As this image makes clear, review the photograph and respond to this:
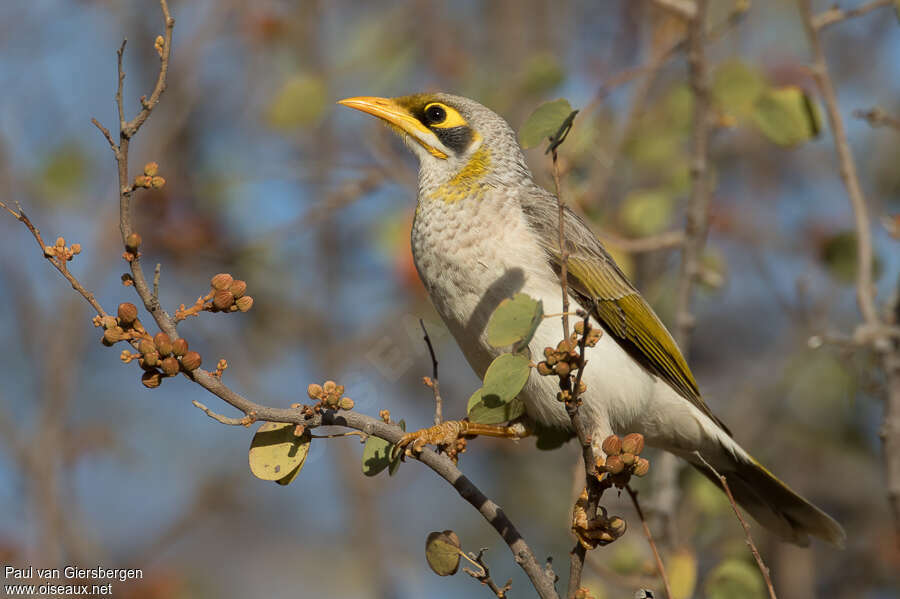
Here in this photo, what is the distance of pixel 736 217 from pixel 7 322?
6.97 m

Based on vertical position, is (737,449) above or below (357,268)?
below

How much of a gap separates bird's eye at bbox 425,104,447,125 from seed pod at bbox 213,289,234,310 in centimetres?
235

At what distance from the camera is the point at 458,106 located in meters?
4.67

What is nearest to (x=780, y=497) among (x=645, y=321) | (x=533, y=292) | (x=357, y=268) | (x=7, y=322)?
(x=645, y=321)

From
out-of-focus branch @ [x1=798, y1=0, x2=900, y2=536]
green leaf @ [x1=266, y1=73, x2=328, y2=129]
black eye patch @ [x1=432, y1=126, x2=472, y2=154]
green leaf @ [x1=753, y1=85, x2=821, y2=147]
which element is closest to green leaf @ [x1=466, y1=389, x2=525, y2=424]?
black eye patch @ [x1=432, y1=126, x2=472, y2=154]

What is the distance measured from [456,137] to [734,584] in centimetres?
236

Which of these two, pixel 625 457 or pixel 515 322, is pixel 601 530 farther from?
pixel 515 322

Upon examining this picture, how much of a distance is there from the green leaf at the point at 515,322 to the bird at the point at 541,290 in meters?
0.92

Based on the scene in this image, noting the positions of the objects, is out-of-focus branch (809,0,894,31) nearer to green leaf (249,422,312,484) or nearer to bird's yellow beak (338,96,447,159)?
bird's yellow beak (338,96,447,159)

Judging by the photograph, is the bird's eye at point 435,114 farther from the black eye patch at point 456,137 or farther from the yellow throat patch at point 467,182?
the yellow throat patch at point 467,182

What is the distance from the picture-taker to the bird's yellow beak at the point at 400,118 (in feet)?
14.9

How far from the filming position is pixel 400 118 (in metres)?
4.62

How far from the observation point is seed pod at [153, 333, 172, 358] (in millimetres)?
2348

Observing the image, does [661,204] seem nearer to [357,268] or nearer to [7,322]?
[357,268]
